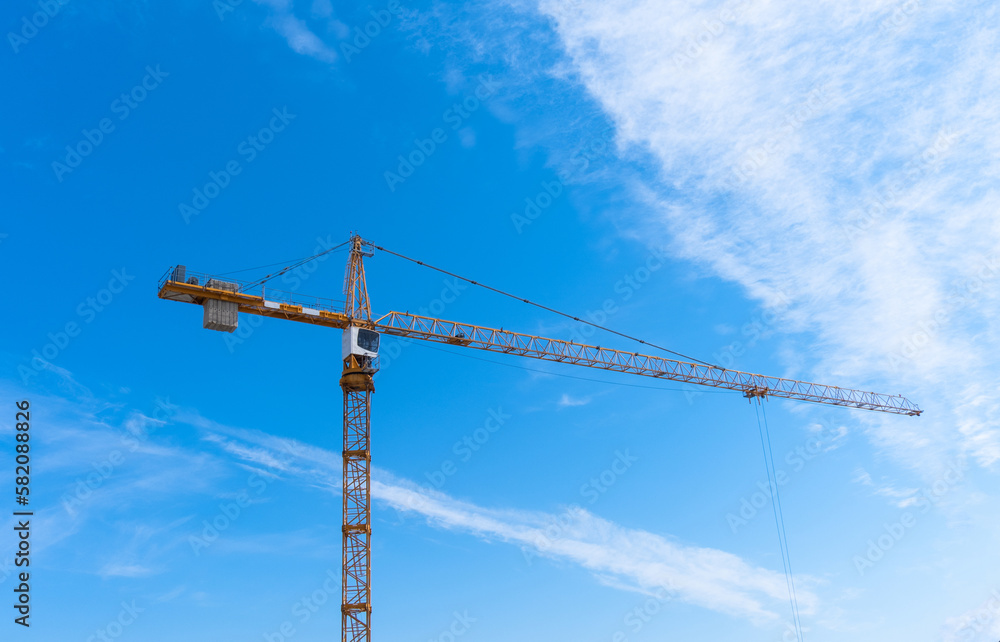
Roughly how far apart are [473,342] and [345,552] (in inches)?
799

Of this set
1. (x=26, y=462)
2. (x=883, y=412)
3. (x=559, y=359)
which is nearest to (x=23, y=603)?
(x=26, y=462)

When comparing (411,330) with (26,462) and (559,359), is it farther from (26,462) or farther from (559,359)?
(26,462)

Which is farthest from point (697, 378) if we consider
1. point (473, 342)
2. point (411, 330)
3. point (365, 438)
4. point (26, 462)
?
point (26, 462)

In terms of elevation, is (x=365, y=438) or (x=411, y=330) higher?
(x=411, y=330)

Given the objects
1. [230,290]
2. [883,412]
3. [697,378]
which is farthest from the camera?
[883,412]

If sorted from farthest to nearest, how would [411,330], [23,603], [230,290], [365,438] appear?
[411,330] < [365,438] < [230,290] < [23,603]

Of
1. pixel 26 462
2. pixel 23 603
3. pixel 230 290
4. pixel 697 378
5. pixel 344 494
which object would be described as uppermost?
pixel 697 378

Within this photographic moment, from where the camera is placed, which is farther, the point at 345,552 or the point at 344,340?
the point at 344,340

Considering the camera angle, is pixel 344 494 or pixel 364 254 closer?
pixel 344 494

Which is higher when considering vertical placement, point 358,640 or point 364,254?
point 364,254

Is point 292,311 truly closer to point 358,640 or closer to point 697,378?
point 358,640

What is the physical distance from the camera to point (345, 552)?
64.1 m

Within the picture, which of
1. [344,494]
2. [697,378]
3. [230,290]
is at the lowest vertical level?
[344,494]

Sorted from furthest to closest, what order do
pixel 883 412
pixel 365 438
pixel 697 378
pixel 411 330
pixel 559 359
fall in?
pixel 883 412 < pixel 697 378 < pixel 559 359 < pixel 411 330 < pixel 365 438
